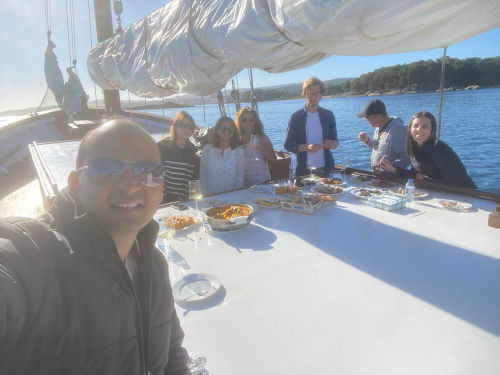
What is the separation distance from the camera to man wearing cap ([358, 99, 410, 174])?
3.35 meters

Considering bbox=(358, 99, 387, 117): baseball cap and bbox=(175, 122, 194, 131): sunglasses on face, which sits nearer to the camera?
bbox=(175, 122, 194, 131): sunglasses on face

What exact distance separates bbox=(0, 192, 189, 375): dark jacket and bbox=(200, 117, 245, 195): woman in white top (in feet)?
7.69

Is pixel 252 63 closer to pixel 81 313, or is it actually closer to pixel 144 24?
pixel 81 313

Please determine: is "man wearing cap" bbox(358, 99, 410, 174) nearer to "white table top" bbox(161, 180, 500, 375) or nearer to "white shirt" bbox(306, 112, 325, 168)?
"white shirt" bbox(306, 112, 325, 168)

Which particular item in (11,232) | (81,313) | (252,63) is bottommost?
(81,313)

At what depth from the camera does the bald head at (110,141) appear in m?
0.82

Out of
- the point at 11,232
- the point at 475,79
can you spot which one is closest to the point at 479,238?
the point at 11,232

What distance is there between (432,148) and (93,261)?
2925 mm

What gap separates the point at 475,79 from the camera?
40.6 meters

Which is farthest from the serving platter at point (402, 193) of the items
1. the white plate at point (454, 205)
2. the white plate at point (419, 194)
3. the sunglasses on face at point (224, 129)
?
the sunglasses on face at point (224, 129)

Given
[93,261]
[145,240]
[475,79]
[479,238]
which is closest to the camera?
[93,261]

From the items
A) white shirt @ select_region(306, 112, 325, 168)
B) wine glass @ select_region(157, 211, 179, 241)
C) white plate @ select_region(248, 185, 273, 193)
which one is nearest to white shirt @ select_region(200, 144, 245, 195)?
white plate @ select_region(248, 185, 273, 193)

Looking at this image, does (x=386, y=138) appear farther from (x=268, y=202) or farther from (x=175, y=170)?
(x=175, y=170)

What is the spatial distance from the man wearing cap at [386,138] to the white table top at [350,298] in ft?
4.55
